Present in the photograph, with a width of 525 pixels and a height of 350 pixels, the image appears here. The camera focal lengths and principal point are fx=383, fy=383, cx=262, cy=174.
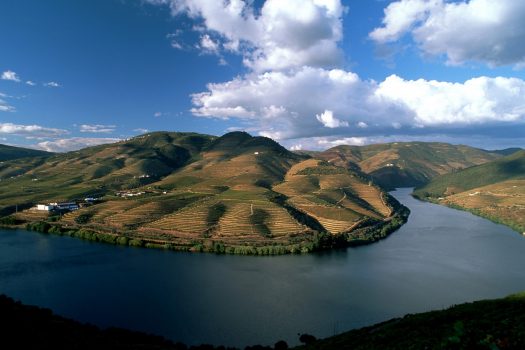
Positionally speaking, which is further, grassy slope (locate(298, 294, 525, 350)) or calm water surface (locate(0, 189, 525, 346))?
calm water surface (locate(0, 189, 525, 346))

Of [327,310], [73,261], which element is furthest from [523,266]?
[73,261]

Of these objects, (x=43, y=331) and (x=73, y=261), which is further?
(x=73, y=261)

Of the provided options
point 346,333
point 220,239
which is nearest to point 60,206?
point 220,239

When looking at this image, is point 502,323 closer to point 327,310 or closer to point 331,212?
point 327,310

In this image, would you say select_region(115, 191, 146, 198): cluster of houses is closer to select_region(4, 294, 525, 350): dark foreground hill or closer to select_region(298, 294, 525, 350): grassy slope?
select_region(4, 294, 525, 350): dark foreground hill

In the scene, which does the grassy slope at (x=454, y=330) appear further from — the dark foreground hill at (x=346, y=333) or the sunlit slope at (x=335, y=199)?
the sunlit slope at (x=335, y=199)

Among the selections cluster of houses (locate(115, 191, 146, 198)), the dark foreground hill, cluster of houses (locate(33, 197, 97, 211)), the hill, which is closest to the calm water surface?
the dark foreground hill

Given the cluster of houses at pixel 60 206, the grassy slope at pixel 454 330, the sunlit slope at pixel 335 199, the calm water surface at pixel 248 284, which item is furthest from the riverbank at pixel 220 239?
the grassy slope at pixel 454 330
